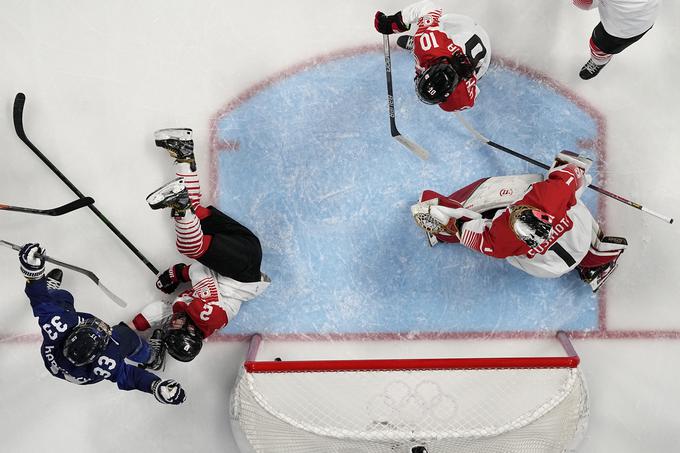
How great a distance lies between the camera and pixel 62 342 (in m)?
2.57

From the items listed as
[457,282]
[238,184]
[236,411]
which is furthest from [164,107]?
[457,282]

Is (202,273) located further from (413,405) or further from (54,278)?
(413,405)

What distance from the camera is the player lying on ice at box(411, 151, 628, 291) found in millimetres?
2285

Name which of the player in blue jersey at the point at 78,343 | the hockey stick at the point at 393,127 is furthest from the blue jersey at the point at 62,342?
the hockey stick at the point at 393,127

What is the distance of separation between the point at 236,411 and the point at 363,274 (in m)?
0.94

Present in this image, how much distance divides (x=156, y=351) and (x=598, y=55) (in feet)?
8.79

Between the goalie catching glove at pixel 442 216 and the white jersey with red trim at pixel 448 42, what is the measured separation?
468mm

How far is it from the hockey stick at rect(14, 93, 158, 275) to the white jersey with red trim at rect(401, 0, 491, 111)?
5.56 feet

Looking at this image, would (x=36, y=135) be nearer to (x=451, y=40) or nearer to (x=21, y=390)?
(x=21, y=390)

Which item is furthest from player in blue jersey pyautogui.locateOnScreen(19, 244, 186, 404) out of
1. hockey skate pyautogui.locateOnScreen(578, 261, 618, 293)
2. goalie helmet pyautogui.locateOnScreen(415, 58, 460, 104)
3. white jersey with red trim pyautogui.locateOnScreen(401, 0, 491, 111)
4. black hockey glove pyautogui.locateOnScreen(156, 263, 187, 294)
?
hockey skate pyautogui.locateOnScreen(578, 261, 618, 293)

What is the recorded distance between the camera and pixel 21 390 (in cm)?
326

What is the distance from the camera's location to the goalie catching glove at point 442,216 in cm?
276

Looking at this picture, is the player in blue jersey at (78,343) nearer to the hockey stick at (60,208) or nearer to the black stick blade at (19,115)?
the hockey stick at (60,208)

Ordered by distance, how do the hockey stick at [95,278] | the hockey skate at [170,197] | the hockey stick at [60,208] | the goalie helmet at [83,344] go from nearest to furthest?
the goalie helmet at [83,344] < the hockey skate at [170,197] < the hockey stick at [60,208] < the hockey stick at [95,278]
